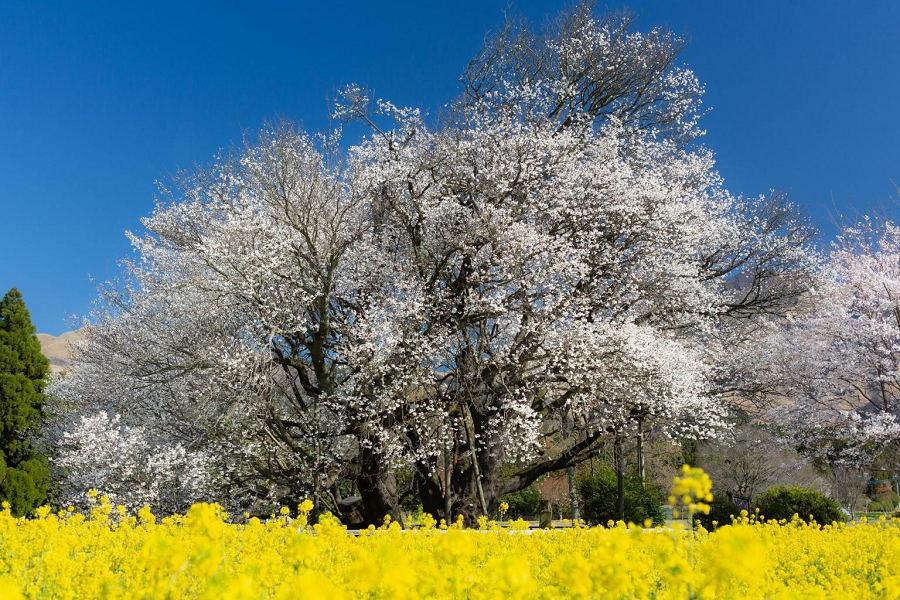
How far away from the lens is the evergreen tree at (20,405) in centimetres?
1841

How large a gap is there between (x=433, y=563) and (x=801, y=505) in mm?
17554

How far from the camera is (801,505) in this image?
18.5 meters

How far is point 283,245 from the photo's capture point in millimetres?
15023

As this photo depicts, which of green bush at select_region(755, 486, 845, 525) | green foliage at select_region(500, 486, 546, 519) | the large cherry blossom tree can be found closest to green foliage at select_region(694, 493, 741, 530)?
green bush at select_region(755, 486, 845, 525)

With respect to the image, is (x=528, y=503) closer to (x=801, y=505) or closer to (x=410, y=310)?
(x=801, y=505)

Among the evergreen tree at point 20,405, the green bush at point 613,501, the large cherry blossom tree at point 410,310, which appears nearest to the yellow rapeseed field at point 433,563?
the large cherry blossom tree at point 410,310

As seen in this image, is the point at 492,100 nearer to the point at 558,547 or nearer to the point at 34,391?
the point at 558,547

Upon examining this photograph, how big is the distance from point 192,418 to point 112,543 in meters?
8.84

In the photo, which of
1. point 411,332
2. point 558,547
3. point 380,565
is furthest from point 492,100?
point 380,565

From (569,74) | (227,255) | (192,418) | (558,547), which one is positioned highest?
(569,74)

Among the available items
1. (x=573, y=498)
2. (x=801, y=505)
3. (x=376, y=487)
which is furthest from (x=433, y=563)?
(x=573, y=498)

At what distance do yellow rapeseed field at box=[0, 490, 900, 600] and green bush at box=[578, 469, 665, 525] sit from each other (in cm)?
1080

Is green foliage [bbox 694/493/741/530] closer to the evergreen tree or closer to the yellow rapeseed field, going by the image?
the yellow rapeseed field

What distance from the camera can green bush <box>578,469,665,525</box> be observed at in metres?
20.9
